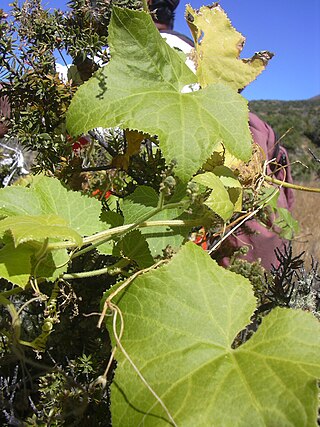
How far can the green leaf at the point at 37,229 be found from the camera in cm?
49

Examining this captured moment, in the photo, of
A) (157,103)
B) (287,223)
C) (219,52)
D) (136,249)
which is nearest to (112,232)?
(136,249)

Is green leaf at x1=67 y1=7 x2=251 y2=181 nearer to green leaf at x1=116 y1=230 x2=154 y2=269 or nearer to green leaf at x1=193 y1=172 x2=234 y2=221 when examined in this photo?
green leaf at x1=193 y1=172 x2=234 y2=221

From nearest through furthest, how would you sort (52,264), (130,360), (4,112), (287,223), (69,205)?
(130,360) → (52,264) → (69,205) → (4,112) → (287,223)

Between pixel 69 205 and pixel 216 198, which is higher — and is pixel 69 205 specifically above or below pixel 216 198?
below

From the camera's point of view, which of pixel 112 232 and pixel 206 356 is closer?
pixel 206 356

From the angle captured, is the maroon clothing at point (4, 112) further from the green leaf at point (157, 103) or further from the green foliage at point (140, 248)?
the green leaf at point (157, 103)

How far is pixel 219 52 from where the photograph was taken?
768 mm

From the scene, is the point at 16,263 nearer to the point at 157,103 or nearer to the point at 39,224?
the point at 39,224

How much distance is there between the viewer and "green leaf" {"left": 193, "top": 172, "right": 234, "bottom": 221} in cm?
62

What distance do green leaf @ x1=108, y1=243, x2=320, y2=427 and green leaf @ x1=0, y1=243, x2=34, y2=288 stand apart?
11 cm

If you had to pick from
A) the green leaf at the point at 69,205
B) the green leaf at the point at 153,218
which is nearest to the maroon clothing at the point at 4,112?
the green leaf at the point at 69,205

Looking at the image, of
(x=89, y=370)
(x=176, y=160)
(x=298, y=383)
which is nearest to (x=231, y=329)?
(x=298, y=383)

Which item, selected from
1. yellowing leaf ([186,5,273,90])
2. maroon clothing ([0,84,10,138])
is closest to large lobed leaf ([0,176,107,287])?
maroon clothing ([0,84,10,138])

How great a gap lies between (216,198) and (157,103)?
15 cm
